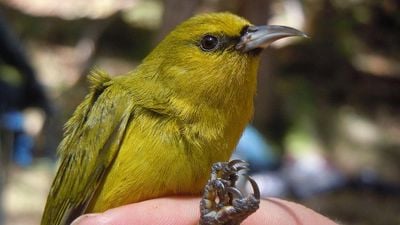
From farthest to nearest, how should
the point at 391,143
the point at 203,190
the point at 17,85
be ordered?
the point at 391,143 → the point at 17,85 → the point at 203,190

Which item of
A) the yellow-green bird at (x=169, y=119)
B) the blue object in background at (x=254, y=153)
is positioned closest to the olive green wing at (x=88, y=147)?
the yellow-green bird at (x=169, y=119)

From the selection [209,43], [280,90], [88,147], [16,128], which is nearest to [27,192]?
[16,128]

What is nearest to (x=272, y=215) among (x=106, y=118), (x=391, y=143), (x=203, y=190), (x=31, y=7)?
(x=203, y=190)

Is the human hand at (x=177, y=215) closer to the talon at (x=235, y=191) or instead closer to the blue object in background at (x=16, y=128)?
the talon at (x=235, y=191)

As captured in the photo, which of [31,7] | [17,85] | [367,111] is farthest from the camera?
[31,7]

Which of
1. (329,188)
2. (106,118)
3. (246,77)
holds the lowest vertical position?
(329,188)

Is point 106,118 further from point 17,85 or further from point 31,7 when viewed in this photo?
point 31,7

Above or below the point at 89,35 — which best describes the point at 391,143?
below

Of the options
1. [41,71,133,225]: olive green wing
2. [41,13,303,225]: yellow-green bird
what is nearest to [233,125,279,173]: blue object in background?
[41,71,133,225]: olive green wing
